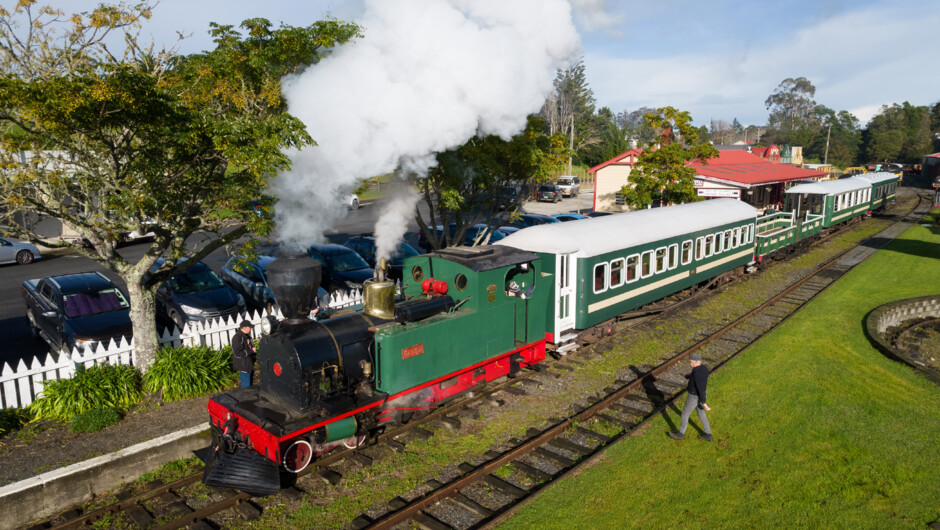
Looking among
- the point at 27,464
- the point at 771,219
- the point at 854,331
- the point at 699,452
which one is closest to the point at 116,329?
the point at 27,464

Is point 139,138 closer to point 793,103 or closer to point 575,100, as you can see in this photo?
point 575,100

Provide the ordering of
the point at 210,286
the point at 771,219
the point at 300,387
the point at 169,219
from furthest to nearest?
1. the point at 771,219
2. the point at 210,286
3. the point at 169,219
4. the point at 300,387

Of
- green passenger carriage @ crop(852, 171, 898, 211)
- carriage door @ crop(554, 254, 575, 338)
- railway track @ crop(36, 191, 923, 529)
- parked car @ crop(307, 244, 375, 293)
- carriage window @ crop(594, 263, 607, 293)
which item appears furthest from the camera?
green passenger carriage @ crop(852, 171, 898, 211)

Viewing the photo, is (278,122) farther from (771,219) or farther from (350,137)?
(771,219)

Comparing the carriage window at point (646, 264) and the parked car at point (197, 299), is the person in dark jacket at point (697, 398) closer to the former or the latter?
the carriage window at point (646, 264)

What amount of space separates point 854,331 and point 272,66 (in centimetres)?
1518

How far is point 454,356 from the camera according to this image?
9352 mm

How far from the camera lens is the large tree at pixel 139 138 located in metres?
8.04

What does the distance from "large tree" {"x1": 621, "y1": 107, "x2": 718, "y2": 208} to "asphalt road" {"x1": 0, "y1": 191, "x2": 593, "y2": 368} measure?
10.9 m

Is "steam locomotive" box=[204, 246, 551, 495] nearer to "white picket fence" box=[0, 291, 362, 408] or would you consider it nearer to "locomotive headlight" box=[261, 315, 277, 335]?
"locomotive headlight" box=[261, 315, 277, 335]

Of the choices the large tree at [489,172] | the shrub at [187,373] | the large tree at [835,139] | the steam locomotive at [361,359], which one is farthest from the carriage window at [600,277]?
the large tree at [835,139]

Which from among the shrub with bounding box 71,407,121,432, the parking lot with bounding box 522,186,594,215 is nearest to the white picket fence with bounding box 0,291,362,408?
the shrub with bounding box 71,407,121,432

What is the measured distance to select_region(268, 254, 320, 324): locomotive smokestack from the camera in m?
7.61

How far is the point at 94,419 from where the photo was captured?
9.19 m
